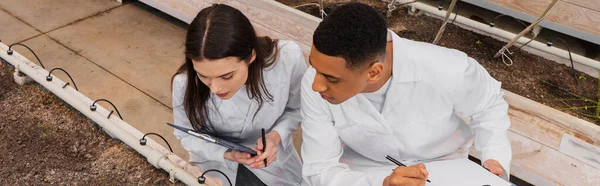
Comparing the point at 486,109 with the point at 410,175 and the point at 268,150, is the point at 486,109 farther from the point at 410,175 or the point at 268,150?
the point at 268,150

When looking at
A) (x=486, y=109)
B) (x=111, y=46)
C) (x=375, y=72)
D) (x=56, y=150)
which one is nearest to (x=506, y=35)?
(x=486, y=109)

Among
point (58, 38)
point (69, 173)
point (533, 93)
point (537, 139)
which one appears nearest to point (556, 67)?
point (533, 93)

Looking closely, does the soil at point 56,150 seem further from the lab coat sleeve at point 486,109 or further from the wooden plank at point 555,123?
the wooden plank at point 555,123

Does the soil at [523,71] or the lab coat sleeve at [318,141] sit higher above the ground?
the lab coat sleeve at [318,141]

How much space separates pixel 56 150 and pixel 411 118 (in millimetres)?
1318

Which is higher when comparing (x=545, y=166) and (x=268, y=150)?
(x=268, y=150)

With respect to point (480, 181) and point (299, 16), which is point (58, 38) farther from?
point (480, 181)

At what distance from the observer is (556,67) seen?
288cm

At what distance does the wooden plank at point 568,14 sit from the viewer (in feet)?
10.1

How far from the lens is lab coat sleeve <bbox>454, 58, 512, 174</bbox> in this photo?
63.0 inches

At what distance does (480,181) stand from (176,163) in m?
1.03

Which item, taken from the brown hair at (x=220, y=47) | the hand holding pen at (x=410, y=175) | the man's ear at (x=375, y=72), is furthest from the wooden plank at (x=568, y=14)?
the hand holding pen at (x=410, y=175)

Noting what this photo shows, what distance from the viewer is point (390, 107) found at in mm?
1640

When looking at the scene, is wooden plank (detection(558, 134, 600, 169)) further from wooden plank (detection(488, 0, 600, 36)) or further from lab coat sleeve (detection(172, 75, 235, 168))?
lab coat sleeve (detection(172, 75, 235, 168))
